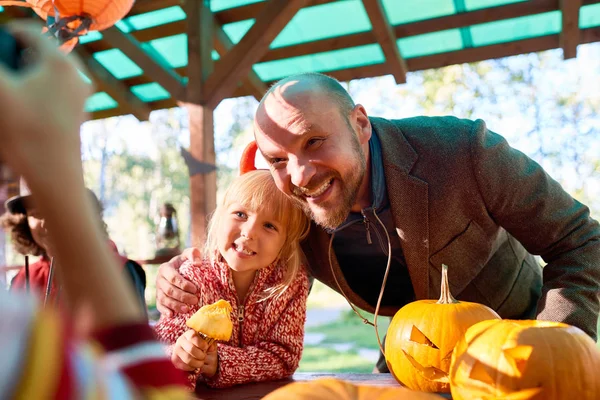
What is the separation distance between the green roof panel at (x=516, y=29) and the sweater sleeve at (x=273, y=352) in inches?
135

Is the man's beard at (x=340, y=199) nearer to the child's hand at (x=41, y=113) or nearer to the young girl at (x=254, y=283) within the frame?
the young girl at (x=254, y=283)

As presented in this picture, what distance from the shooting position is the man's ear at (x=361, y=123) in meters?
1.71

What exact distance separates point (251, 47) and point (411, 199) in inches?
91.7

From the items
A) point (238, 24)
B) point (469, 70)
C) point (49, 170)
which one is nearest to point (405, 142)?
point (49, 170)

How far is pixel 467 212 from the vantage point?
5.47 feet

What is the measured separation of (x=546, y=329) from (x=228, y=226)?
89cm

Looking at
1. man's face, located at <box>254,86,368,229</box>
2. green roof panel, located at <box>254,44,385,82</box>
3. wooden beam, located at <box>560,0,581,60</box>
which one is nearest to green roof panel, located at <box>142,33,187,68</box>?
green roof panel, located at <box>254,44,385,82</box>

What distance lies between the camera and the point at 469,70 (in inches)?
431

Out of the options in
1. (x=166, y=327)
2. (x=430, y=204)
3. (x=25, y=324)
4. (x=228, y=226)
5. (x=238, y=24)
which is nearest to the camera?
(x=25, y=324)

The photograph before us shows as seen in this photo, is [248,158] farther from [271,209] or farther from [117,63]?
[117,63]

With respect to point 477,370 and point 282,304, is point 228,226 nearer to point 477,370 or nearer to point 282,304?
point 282,304

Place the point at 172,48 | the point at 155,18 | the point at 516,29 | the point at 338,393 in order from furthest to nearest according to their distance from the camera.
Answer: the point at 172,48
the point at 155,18
the point at 516,29
the point at 338,393

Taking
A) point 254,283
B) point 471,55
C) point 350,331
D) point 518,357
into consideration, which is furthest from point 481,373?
point 350,331

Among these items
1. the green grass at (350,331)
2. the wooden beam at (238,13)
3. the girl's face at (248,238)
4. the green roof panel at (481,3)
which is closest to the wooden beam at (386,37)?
the green roof panel at (481,3)
